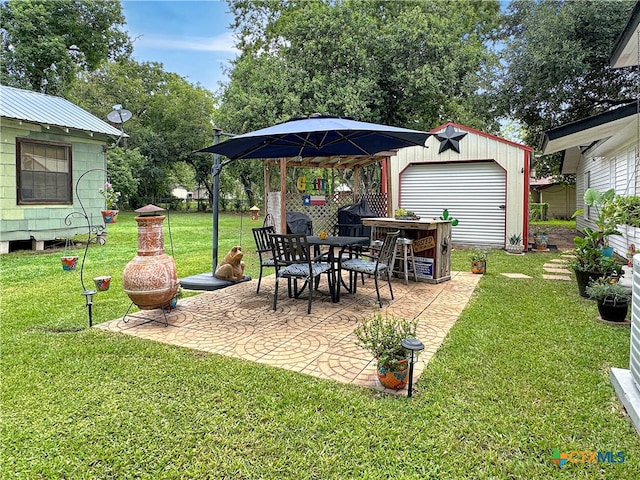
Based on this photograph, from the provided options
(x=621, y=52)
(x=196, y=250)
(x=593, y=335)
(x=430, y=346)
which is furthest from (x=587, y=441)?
(x=196, y=250)

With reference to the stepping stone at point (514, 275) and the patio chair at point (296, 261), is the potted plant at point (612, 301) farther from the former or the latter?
the patio chair at point (296, 261)

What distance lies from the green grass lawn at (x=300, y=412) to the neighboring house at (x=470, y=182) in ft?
20.1

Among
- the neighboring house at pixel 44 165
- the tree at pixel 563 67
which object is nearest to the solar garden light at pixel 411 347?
the neighboring house at pixel 44 165

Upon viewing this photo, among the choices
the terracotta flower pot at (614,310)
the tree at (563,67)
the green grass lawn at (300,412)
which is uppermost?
the tree at (563,67)

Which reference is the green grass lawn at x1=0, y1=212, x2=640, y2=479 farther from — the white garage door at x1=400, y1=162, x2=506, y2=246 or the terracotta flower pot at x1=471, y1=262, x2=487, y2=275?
the white garage door at x1=400, y1=162, x2=506, y2=246

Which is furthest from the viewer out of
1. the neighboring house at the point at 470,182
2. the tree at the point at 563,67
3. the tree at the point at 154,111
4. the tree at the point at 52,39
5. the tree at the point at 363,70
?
the tree at the point at 154,111

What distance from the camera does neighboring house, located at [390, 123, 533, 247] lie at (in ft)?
30.5

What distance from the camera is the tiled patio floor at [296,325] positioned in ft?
9.91

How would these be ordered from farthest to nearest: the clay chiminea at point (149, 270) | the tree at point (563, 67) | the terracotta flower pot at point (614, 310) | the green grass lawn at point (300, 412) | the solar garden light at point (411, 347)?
1. the tree at point (563, 67)
2. the terracotta flower pot at point (614, 310)
3. the clay chiminea at point (149, 270)
4. the solar garden light at point (411, 347)
5. the green grass lawn at point (300, 412)

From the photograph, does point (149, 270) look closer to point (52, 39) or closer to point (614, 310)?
point (614, 310)

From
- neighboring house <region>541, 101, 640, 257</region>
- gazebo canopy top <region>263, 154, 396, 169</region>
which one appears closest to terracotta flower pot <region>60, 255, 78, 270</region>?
gazebo canopy top <region>263, 154, 396, 169</region>

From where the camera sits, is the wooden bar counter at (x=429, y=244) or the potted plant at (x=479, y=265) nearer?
the wooden bar counter at (x=429, y=244)

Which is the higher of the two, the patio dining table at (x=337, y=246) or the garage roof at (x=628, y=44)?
the garage roof at (x=628, y=44)

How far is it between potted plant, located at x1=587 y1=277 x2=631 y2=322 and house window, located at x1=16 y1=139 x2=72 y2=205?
9.50 metres
